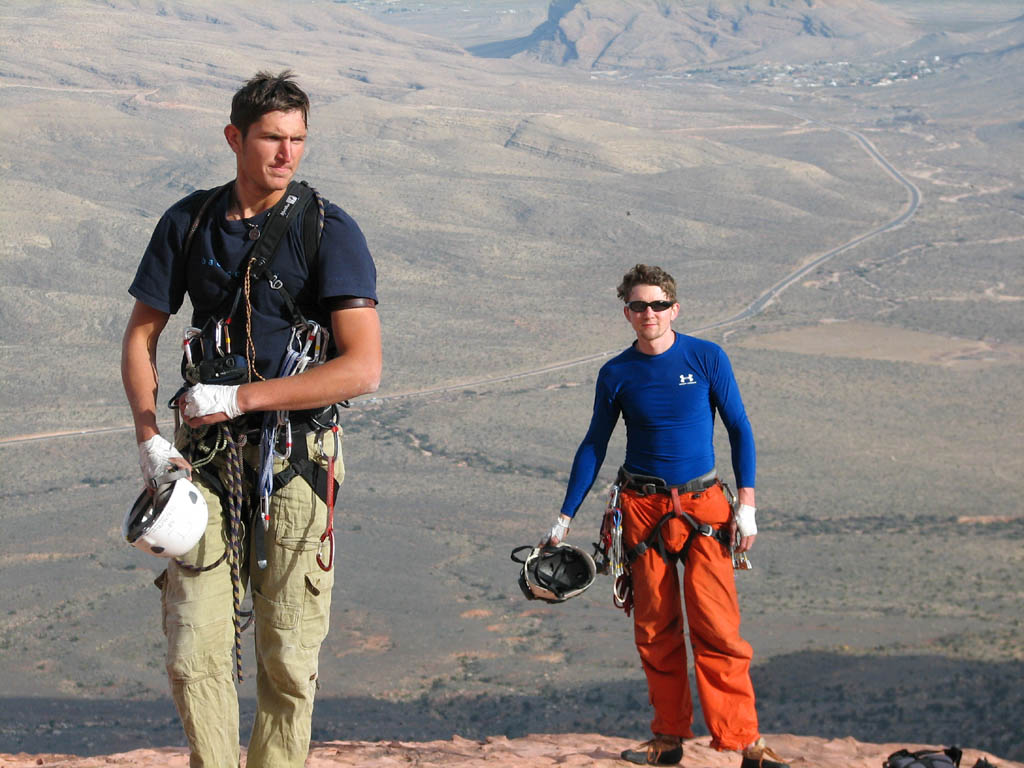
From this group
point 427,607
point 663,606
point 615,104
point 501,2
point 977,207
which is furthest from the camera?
point 501,2

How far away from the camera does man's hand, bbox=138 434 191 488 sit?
363 centimetres

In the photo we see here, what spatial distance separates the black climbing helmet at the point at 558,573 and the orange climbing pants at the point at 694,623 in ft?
1.37

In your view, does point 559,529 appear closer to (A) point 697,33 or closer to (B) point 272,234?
(B) point 272,234

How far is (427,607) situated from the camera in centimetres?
1747

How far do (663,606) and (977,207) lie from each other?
199 ft

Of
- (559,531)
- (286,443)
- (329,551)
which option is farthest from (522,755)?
(286,443)

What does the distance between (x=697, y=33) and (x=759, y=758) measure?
5459 inches

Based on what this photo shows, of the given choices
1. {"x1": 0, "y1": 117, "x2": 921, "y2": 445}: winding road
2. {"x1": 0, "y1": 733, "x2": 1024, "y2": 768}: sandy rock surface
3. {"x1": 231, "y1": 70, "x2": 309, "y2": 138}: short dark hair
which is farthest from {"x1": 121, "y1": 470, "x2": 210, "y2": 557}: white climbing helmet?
{"x1": 0, "y1": 117, "x2": 921, "y2": 445}: winding road

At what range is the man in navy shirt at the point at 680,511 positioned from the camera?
4883 millimetres

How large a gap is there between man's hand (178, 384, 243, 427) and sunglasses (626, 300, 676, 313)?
188 cm

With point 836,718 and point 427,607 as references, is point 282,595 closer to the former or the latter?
point 836,718

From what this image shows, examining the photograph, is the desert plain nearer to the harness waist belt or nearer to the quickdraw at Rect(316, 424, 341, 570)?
the harness waist belt

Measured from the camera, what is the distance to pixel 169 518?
3.53 meters

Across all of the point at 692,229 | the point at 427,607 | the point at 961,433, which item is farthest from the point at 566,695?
the point at 692,229
